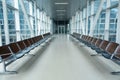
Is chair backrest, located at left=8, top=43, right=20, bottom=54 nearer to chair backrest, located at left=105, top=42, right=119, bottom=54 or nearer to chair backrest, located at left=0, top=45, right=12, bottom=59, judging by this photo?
chair backrest, located at left=0, top=45, right=12, bottom=59

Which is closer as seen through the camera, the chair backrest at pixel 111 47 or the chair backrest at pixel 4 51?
the chair backrest at pixel 4 51

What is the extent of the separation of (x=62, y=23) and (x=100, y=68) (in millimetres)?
30444

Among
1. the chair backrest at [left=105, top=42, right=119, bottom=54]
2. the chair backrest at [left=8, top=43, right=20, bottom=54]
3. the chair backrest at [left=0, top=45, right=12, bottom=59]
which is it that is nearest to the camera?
the chair backrest at [left=0, top=45, right=12, bottom=59]

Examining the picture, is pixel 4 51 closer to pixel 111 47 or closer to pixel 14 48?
pixel 14 48

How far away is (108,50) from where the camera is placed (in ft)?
12.3

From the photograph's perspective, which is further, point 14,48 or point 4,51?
point 14,48

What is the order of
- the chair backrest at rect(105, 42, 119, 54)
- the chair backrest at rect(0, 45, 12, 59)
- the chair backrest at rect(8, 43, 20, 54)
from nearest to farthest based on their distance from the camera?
1. the chair backrest at rect(0, 45, 12, 59)
2. the chair backrest at rect(105, 42, 119, 54)
3. the chair backrest at rect(8, 43, 20, 54)

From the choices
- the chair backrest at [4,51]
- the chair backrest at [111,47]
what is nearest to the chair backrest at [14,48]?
the chair backrest at [4,51]

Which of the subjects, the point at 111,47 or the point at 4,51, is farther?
the point at 111,47

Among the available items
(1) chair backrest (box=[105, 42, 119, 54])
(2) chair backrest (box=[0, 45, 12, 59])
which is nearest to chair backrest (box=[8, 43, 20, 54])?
(2) chair backrest (box=[0, 45, 12, 59])

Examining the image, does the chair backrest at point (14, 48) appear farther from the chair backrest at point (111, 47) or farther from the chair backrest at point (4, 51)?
the chair backrest at point (111, 47)

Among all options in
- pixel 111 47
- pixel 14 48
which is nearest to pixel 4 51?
pixel 14 48

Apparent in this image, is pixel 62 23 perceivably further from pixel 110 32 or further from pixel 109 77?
pixel 109 77

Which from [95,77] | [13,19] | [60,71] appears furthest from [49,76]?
[13,19]
